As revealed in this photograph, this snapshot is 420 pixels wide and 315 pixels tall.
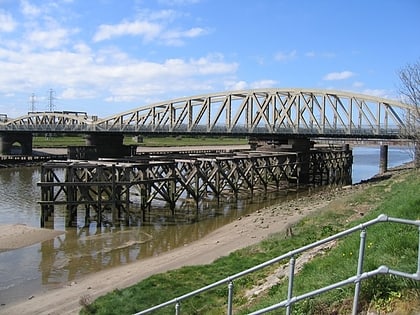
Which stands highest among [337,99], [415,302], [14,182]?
[337,99]

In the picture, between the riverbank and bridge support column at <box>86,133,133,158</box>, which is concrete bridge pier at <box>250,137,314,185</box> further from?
the riverbank

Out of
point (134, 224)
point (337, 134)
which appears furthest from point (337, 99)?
point (134, 224)

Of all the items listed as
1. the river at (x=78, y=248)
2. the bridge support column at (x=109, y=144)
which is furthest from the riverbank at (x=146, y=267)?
the bridge support column at (x=109, y=144)

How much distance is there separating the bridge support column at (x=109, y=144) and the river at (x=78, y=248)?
125 ft

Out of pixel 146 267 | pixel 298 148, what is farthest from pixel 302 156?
pixel 146 267

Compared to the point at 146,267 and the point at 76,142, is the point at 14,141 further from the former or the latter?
the point at 146,267

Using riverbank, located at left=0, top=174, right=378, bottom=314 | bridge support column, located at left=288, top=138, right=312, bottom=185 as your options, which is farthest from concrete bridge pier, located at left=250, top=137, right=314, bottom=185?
riverbank, located at left=0, top=174, right=378, bottom=314

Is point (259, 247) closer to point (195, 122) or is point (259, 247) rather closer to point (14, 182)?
point (14, 182)

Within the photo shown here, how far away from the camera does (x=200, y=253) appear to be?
16250 millimetres

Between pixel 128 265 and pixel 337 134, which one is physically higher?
pixel 337 134

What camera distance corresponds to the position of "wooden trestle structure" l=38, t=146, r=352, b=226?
23906 millimetres

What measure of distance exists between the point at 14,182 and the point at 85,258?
105 feet

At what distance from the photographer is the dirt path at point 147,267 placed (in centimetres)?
1228

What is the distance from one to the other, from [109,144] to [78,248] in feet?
A: 173
